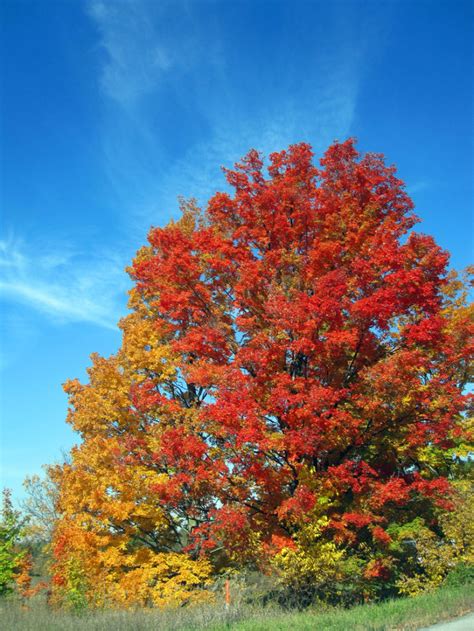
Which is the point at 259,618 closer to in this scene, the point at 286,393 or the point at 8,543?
the point at 286,393

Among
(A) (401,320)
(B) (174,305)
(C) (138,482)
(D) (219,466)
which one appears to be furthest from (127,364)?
(A) (401,320)

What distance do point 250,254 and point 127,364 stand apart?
610cm

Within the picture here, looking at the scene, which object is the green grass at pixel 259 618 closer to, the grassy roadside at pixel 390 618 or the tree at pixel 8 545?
the grassy roadside at pixel 390 618

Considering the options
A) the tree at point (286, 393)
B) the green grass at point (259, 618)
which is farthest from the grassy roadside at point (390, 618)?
the tree at point (286, 393)

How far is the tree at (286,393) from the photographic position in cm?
1459

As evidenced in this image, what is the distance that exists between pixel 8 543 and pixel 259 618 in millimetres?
15135

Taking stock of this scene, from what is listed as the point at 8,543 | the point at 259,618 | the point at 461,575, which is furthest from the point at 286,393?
the point at 8,543

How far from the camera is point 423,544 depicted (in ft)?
50.2

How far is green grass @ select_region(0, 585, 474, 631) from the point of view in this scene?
987 centimetres

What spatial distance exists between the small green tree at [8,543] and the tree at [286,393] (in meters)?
5.08

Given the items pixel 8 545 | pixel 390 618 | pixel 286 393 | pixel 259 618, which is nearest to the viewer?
pixel 390 618

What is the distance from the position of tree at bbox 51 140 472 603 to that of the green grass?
6.01 ft

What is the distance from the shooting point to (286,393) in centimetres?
1423

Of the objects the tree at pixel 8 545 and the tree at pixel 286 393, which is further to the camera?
the tree at pixel 8 545
